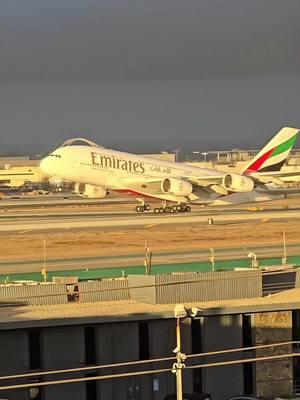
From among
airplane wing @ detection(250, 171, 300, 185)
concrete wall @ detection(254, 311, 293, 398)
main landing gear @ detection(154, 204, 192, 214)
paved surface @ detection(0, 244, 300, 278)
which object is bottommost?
concrete wall @ detection(254, 311, 293, 398)

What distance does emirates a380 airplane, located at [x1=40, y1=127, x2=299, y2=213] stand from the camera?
3290 inches

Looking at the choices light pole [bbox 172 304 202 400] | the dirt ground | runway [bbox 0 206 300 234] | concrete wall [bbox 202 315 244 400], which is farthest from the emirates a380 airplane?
light pole [bbox 172 304 202 400]

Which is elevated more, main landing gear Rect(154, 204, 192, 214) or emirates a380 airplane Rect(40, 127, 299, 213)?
emirates a380 airplane Rect(40, 127, 299, 213)

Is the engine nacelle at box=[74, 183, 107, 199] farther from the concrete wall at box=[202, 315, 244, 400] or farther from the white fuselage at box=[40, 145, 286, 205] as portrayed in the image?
the concrete wall at box=[202, 315, 244, 400]

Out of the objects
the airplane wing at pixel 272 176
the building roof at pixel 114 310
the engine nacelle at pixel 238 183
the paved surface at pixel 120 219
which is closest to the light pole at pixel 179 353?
the building roof at pixel 114 310

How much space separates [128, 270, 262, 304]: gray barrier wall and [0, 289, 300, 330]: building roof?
384 millimetres

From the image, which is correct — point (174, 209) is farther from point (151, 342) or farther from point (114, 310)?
point (151, 342)

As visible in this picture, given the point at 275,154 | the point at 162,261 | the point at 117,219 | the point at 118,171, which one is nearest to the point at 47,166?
the point at 118,171

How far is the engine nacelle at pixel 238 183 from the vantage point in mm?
81938

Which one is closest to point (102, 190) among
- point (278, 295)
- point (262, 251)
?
Result: point (262, 251)

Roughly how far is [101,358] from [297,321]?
7837mm

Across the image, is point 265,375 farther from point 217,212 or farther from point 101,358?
point 217,212

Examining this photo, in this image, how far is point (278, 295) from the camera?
34.1 m

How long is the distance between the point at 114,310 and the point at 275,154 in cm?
6330
